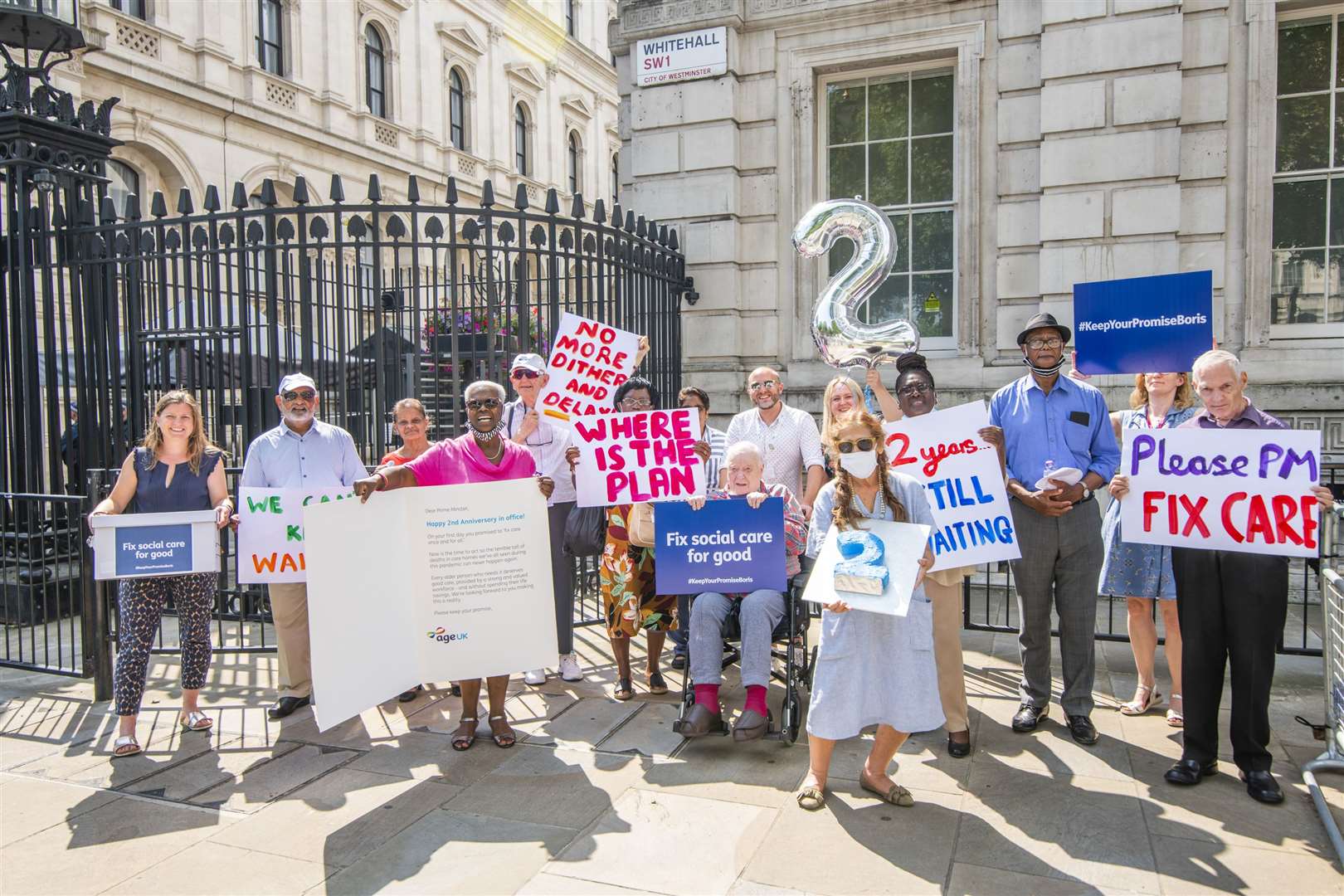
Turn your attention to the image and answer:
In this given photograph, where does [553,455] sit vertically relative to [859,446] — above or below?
below

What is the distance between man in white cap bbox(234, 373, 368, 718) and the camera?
5.23 m

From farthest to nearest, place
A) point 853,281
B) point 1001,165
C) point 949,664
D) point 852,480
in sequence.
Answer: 1. point 1001,165
2. point 853,281
3. point 949,664
4. point 852,480

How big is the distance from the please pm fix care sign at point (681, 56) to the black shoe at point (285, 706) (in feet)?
22.9

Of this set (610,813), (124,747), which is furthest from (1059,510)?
(124,747)

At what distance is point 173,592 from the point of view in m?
4.84

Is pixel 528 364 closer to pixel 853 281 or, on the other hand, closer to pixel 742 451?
pixel 742 451

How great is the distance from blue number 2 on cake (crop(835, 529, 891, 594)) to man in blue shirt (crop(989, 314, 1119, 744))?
1.30 metres

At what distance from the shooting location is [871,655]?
3822 mm

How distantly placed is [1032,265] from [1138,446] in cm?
433

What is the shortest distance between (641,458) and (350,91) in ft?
79.8

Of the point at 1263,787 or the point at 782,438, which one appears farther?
the point at 782,438

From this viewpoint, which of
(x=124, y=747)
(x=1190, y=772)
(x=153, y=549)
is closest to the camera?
(x=1190, y=772)

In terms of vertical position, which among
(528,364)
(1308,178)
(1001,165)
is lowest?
(528,364)

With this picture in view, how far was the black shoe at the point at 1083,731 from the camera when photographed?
4523 millimetres
